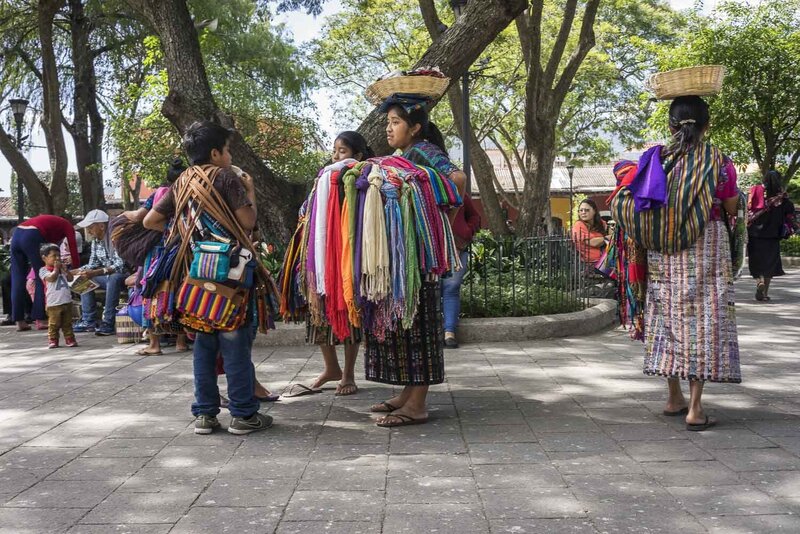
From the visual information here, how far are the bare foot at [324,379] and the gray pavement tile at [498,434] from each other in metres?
1.48

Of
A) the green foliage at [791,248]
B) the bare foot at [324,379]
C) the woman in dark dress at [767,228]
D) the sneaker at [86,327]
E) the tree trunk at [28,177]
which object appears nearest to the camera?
the bare foot at [324,379]

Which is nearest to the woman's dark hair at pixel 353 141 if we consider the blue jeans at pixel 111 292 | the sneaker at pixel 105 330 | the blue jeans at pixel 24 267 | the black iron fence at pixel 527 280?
the black iron fence at pixel 527 280

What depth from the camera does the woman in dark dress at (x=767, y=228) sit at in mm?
12164

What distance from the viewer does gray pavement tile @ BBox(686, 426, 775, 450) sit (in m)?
4.39

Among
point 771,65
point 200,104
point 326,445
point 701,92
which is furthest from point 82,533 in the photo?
point 771,65

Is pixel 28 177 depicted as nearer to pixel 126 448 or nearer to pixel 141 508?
pixel 126 448

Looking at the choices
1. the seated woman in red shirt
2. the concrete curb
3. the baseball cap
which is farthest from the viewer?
the seated woman in red shirt

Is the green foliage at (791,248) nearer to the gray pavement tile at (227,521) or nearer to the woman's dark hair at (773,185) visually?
the woman's dark hair at (773,185)

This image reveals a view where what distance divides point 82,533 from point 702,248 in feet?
11.1

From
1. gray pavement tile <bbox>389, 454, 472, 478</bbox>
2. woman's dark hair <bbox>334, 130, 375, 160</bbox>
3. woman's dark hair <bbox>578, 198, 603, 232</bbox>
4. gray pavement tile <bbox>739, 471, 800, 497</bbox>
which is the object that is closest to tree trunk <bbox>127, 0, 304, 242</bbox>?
woman's dark hair <bbox>578, 198, 603, 232</bbox>

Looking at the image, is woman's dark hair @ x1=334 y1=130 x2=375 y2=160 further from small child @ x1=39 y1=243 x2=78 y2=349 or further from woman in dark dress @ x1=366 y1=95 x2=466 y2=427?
small child @ x1=39 y1=243 x2=78 y2=349

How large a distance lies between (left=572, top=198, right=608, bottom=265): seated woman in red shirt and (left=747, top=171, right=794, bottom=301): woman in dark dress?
2.96 meters

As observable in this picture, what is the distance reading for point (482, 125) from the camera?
31.4m

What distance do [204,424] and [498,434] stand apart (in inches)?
64.0
